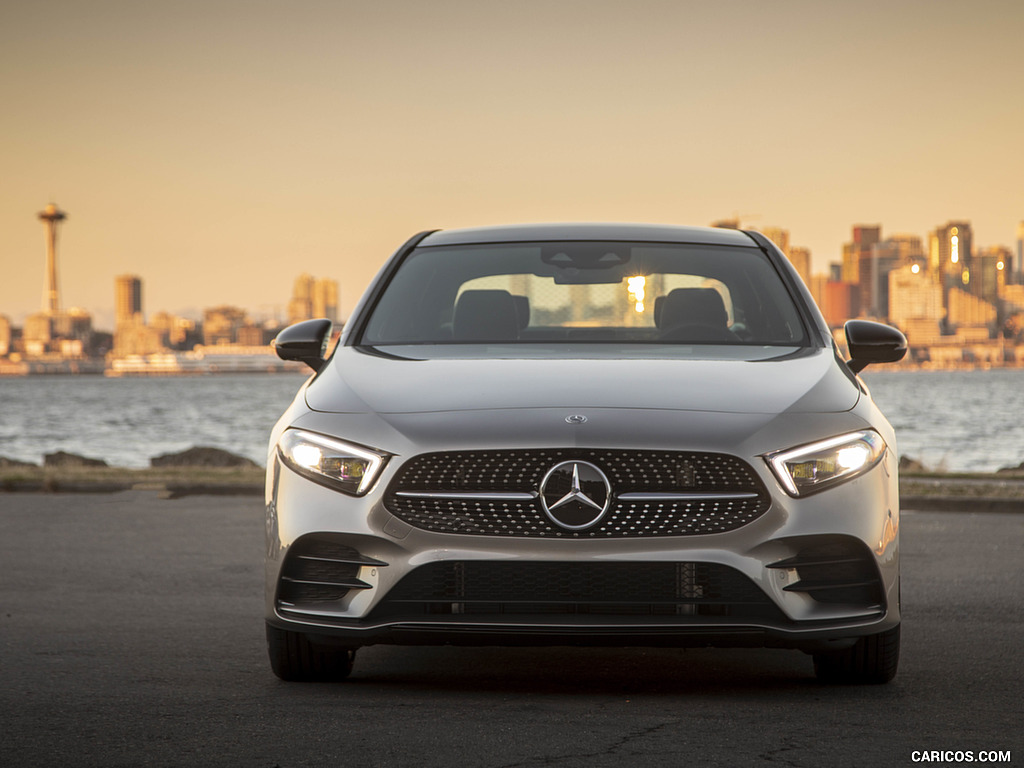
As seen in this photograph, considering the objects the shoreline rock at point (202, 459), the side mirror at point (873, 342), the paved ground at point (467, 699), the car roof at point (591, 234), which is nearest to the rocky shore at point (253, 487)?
the paved ground at point (467, 699)

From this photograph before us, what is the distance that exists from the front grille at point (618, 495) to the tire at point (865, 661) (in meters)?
0.81

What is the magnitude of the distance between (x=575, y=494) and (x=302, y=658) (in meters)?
1.28

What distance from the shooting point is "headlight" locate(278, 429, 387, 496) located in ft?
15.6

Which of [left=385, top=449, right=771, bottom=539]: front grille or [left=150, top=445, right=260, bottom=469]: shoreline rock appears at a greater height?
[left=385, top=449, right=771, bottom=539]: front grille

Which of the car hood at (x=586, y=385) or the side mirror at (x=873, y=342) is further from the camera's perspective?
the side mirror at (x=873, y=342)

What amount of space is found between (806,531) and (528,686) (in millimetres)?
1242

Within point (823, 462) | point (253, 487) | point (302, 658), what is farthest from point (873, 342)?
point (253, 487)

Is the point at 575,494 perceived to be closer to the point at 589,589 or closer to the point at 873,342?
the point at 589,589

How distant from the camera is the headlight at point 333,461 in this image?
188 inches

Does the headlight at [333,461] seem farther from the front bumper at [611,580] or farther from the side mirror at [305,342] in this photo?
the side mirror at [305,342]

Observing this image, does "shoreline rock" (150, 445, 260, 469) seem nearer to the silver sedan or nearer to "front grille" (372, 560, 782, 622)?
the silver sedan

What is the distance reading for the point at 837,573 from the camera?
478 centimetres

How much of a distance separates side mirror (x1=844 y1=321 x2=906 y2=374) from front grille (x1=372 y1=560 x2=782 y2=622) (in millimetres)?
1455

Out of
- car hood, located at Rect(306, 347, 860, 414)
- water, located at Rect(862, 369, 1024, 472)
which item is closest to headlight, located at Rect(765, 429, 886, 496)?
car hood, located at Rect(306, 347, 860, 414)
